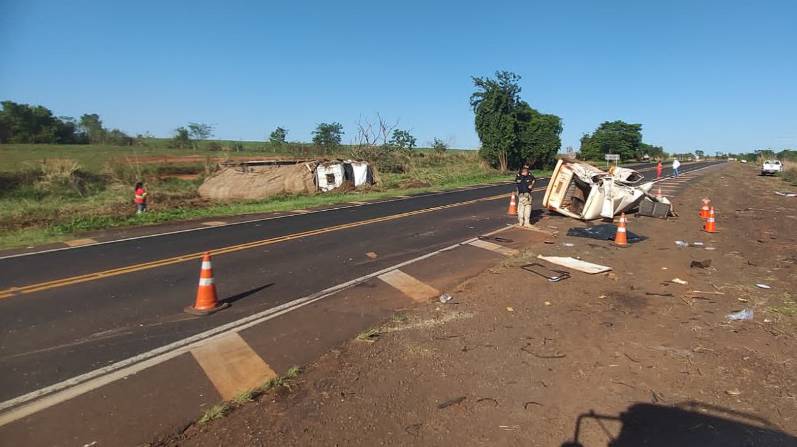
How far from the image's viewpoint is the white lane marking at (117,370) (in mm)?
3734

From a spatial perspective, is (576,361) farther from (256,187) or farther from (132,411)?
(256,187)

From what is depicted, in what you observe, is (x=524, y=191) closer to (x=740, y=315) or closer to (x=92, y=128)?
(x=740, y=315)

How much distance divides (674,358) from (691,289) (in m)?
3.14

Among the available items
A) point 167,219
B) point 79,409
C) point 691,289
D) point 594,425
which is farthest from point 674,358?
point 167,219

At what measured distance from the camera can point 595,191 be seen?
14.5 metres

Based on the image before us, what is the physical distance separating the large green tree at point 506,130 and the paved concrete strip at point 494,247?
37279mm

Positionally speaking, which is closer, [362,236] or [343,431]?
[343,431]

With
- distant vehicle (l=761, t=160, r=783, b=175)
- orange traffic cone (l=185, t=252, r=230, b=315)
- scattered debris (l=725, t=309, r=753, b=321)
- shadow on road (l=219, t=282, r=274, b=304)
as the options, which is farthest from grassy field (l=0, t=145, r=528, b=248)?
distant vehicle (l=761, t=160, r=783, b=175)

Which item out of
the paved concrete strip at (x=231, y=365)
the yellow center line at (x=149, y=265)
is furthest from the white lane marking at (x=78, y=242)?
the paved concrete strip at (x=231, y=365)

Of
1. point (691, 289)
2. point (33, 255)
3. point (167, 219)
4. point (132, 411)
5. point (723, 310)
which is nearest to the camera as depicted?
point (132, 411)

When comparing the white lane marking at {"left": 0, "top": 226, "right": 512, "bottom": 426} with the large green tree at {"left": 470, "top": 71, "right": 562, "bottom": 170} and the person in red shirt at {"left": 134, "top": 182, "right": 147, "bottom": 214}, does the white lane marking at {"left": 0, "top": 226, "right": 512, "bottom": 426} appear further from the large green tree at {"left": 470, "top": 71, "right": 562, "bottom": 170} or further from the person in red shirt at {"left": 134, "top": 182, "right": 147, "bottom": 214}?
the large green tree at {"left": 470, "top": 71, "right": 562, "bottom": 170}

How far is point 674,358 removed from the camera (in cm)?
466

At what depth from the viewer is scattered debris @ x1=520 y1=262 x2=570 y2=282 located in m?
7.72

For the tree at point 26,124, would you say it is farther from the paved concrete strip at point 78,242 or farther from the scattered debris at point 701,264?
A: the scattered debris at point 701,264
